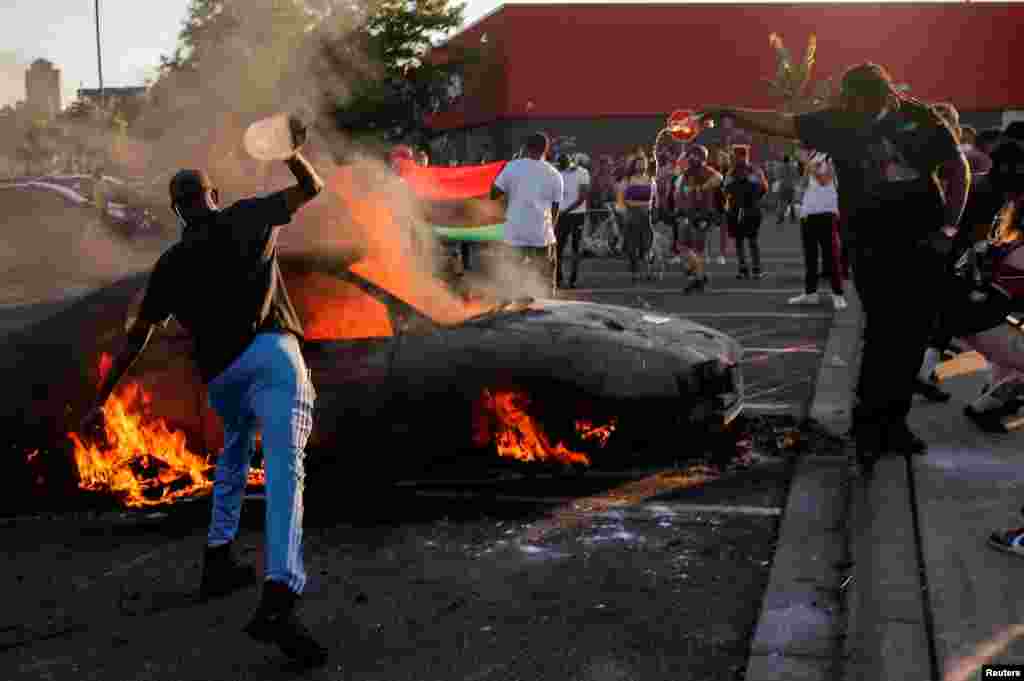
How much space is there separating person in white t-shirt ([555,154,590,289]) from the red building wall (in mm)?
27919

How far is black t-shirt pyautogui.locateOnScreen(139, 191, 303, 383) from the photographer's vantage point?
431 centimetres

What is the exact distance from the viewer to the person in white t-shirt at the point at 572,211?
16.0 m

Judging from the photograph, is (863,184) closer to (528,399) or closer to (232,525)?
(528,399)

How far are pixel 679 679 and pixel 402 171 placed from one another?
10.6m

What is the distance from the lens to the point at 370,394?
591 cm

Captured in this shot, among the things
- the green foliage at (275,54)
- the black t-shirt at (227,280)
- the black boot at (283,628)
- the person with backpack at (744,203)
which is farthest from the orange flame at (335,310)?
the person with backpack at (744,203)

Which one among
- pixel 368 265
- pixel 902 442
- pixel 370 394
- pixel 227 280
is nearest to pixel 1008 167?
pixel 902 442

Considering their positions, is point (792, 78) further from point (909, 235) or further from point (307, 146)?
point (909, 235)

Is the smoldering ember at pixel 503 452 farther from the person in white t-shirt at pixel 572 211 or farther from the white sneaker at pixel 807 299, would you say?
the person in white t-shirt at pixel 572 211

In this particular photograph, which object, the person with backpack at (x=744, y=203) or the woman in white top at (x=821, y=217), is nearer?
the woman in white top at (x=821, y=217)

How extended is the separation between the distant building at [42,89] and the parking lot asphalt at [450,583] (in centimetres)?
1393

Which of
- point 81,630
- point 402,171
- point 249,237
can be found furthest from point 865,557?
point 402,171

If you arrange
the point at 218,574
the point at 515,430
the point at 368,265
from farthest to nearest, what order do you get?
1. the point at 368,265
2. the point at 515,430
3. the point at 218,574

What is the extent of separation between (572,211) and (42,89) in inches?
351
